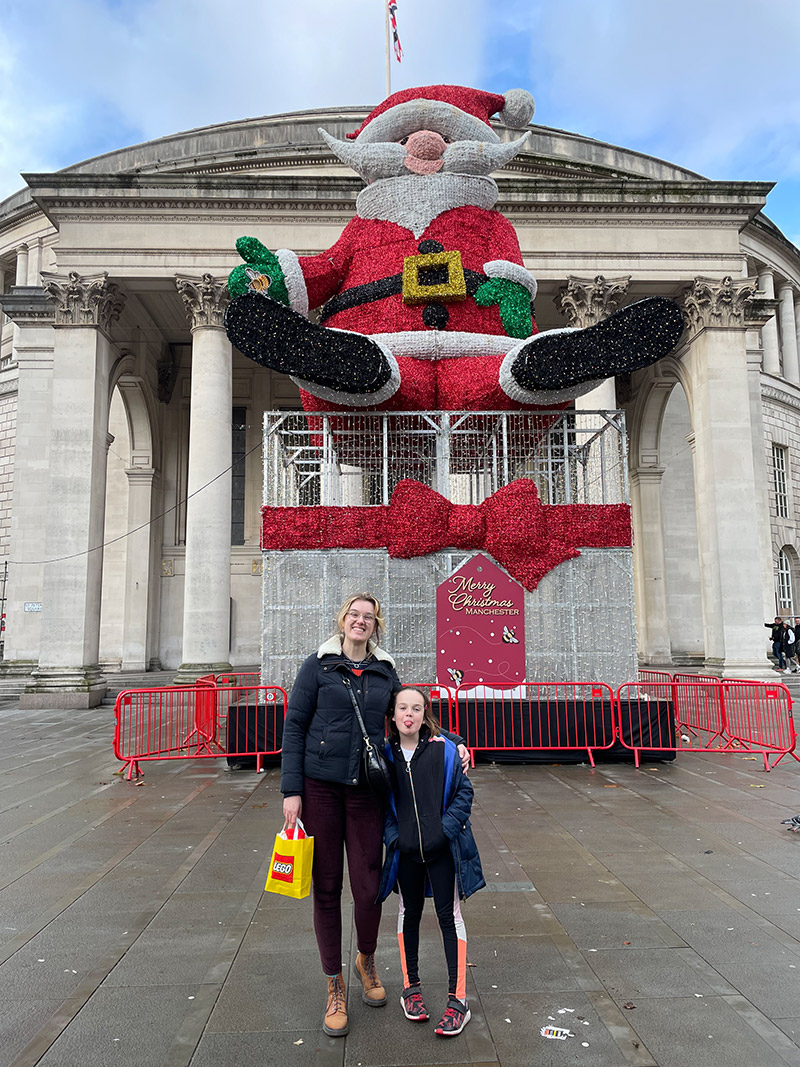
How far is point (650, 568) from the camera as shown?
28.0 meters

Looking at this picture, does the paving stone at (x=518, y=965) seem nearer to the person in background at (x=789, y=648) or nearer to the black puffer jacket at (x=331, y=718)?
the black puffer jacket at (x=331, y=718)

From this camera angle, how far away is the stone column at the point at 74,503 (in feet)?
61.8

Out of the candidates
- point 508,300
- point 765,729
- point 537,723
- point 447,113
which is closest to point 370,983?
point 537,723

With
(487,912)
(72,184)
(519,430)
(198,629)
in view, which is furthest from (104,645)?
(487,912)

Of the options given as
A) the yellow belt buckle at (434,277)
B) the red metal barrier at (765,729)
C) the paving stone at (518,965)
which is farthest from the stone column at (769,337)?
the paving stone at (518,965)

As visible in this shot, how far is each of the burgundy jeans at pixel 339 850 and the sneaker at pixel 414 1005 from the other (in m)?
0.26

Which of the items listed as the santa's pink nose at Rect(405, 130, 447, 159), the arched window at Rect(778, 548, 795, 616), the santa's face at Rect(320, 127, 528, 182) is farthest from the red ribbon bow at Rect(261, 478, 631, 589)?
the arched window at Rect(778, 548, 795, 616)

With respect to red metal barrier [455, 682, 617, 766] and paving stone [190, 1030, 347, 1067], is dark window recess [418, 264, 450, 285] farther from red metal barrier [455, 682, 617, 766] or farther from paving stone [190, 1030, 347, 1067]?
paving stone [190, 1030, 347, 1067]

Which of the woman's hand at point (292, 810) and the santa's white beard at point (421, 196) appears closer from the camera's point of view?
the woman's hand at point (292, 810)

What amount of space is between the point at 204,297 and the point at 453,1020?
20.3m

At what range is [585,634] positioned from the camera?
36.4 ft

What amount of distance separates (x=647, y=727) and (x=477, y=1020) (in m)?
7.58

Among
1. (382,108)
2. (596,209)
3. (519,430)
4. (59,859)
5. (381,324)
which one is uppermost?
(596,209)

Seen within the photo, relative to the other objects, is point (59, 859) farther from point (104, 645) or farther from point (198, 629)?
point (104, 645)
